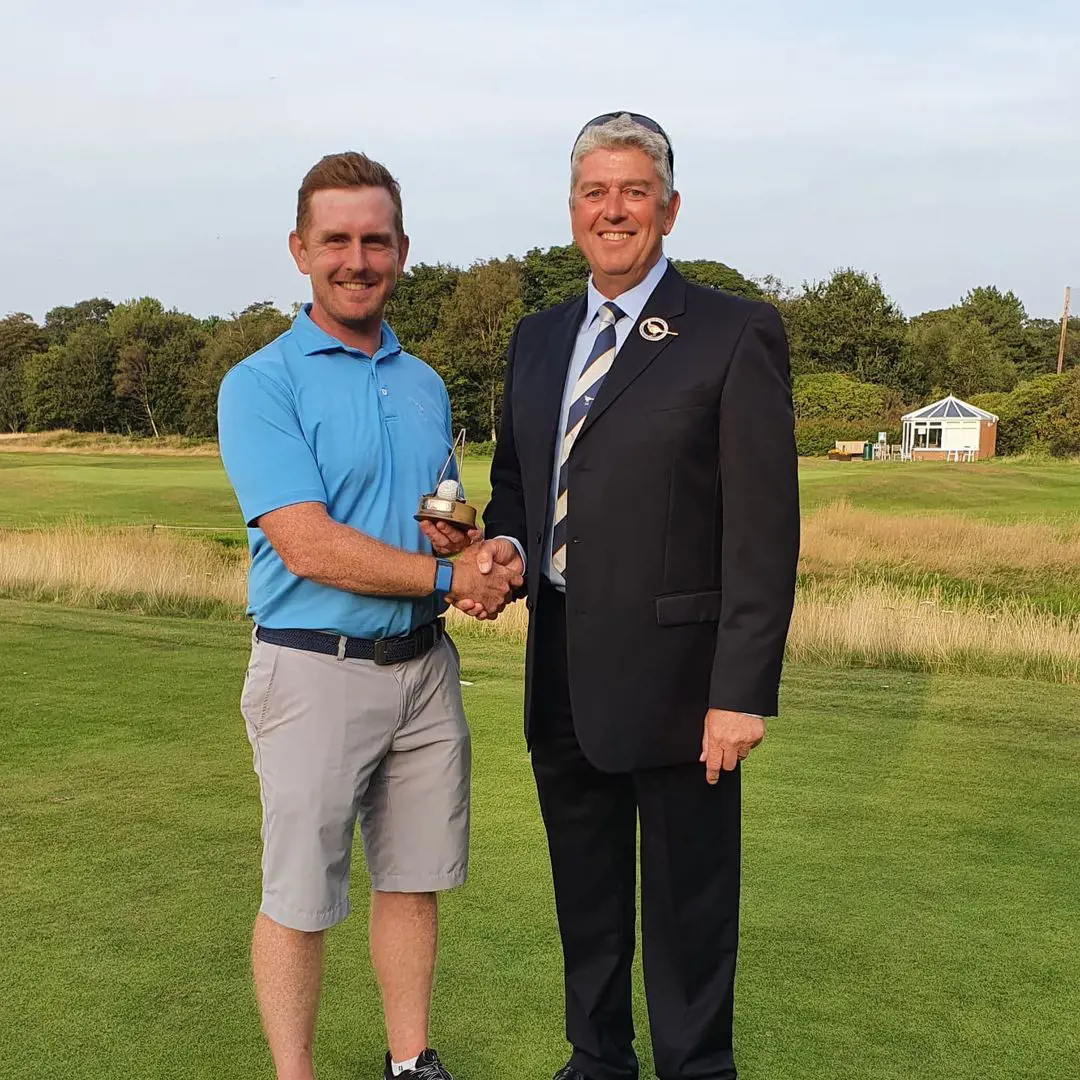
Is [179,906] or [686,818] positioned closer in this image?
[686,818]

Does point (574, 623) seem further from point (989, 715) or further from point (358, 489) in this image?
point (989, 715)

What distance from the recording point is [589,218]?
226 centimetres

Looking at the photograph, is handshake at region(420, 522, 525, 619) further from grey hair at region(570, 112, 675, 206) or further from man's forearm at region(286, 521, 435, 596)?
grey hair at region(570, 112, 675, 206)

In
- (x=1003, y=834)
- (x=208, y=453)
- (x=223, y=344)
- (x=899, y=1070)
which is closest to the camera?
(x=899, y=1070)

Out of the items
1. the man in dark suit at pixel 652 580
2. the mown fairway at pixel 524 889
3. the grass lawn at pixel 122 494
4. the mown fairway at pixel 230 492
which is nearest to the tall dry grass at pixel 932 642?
the mown fairway at pixel 524 889

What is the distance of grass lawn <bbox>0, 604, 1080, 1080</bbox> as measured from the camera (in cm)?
243

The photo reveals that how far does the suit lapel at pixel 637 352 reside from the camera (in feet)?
7.30

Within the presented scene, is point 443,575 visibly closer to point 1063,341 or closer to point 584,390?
point 584,390

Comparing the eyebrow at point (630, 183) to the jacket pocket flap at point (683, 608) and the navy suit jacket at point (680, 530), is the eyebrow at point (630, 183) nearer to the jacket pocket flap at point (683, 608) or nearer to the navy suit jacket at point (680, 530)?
the navy suit jacket at point (680, 530)

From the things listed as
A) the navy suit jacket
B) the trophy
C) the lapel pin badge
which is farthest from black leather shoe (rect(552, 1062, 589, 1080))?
the lapel pin badge

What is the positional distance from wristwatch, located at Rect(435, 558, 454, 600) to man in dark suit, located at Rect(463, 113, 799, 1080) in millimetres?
94

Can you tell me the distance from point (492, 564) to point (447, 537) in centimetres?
10

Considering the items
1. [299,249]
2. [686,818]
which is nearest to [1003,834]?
[686,818]

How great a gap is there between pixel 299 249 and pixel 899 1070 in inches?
76.0
